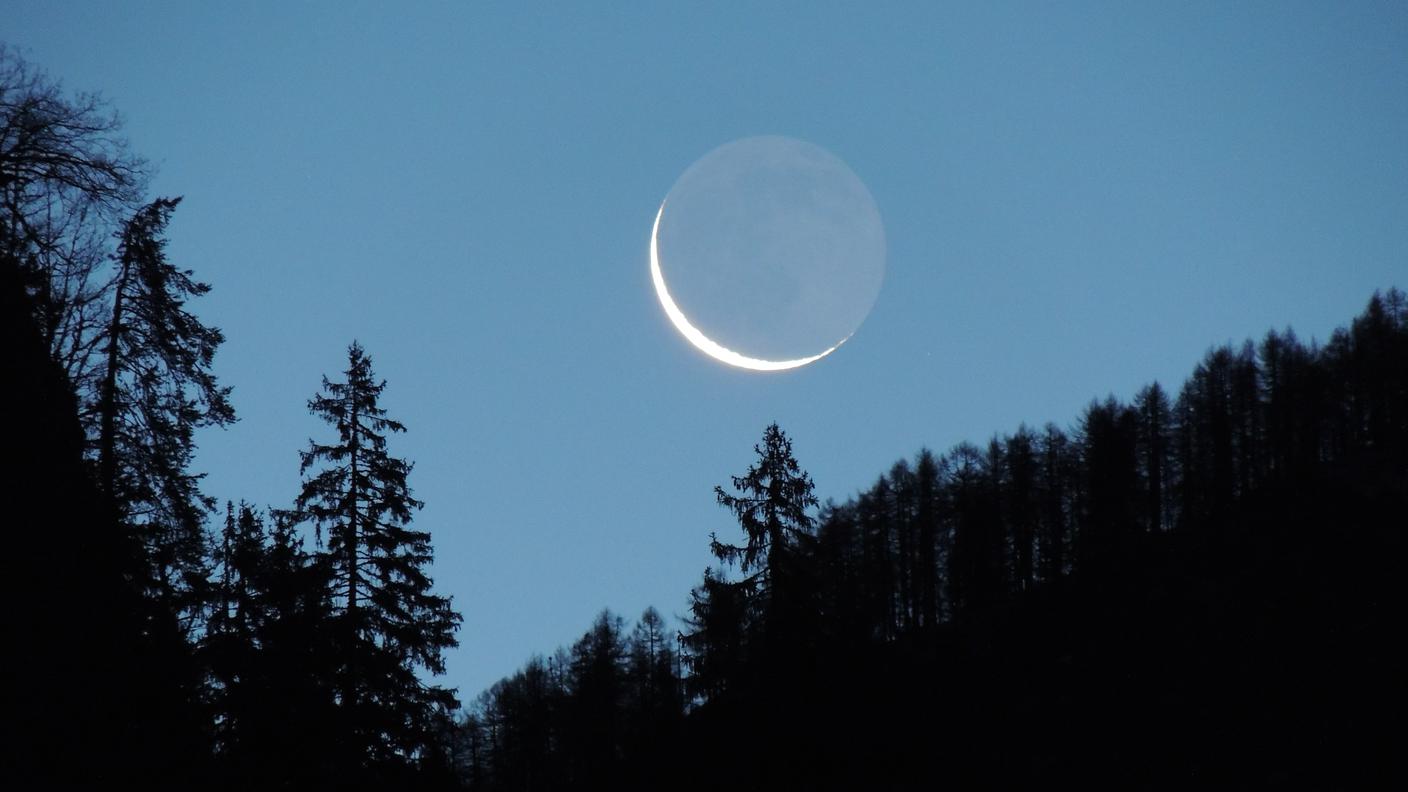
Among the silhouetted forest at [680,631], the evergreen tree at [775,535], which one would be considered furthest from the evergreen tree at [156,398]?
the evergreen tree at [775,535]

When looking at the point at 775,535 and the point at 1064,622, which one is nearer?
the point at 775,535

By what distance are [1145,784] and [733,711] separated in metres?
14.5

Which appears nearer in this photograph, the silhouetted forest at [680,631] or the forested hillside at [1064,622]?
the silhouetted forest at [680,631]

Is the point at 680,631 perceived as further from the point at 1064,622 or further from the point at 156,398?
the point at 1064,622

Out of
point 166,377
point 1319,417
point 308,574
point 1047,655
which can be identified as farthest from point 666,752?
point 1319,417

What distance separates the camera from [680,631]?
36281 mm

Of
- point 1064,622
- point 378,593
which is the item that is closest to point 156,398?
point 378,593

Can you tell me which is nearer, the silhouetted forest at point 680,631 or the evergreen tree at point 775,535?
the silhouetted forest at point 680,631

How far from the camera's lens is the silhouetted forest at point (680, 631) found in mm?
14070

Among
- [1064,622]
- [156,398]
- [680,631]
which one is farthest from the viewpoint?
[1064,622]

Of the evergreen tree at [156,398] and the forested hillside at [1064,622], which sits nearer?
the evergreen tree at [156,398]

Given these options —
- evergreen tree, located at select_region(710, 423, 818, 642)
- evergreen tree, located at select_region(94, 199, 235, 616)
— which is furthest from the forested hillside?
evergreen tree, located at select_region(94, 199, 235, 616)

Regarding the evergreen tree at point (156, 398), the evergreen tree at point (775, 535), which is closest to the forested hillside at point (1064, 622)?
the evergreen tree at point (775, 535)

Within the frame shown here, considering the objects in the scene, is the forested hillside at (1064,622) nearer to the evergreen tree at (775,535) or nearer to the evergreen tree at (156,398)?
the evergreen tree at (775,535)
